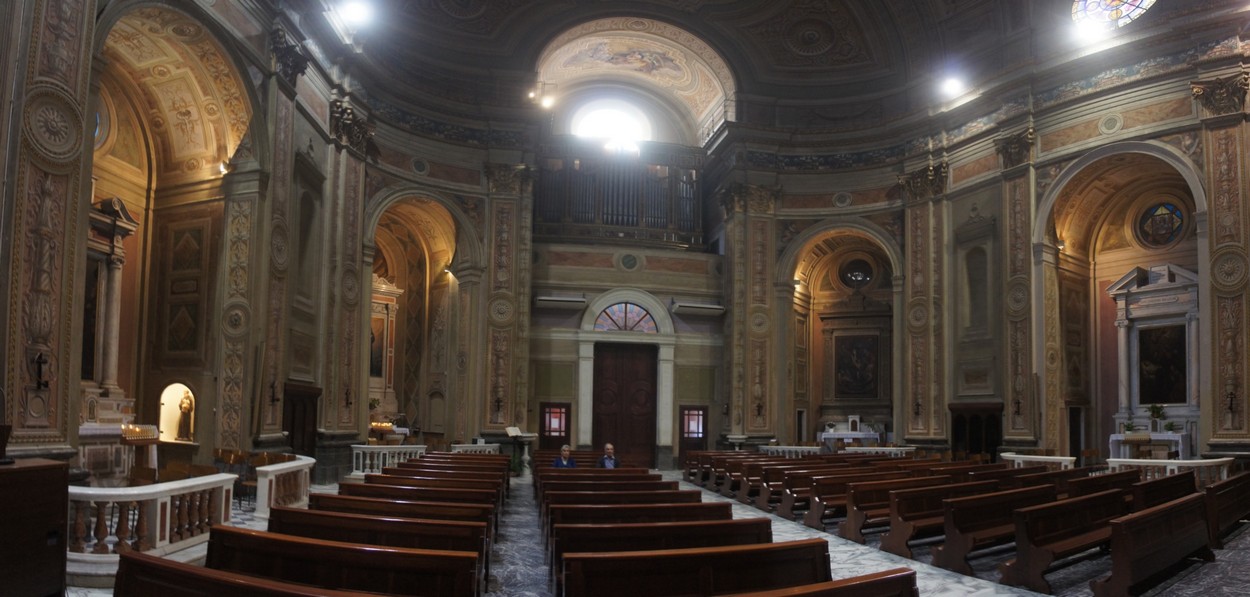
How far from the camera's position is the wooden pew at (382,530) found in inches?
212

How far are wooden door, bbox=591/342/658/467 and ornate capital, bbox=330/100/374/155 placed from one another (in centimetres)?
859

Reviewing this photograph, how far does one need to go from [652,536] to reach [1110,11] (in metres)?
18.4

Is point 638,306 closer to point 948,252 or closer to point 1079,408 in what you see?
point 948,252

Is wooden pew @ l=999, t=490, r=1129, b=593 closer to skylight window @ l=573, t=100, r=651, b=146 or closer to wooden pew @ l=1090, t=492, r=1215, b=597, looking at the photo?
wooden pew @ l=1090, t=492, r=1215, b=597

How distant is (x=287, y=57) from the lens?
15.1m

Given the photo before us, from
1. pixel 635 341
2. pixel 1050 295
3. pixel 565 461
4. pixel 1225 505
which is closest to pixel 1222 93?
pixel 1050 295

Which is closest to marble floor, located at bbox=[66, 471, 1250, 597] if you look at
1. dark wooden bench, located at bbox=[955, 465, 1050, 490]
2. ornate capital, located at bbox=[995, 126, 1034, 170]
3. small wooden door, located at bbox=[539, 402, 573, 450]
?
dark wooden bench, located at bbox=[955, 465, 1050, 490]

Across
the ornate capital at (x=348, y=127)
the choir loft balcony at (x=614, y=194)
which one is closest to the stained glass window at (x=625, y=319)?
the choir loft balcony at (x=614, y=194)

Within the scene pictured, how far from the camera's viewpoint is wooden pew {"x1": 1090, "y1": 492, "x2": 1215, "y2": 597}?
6.18 metres

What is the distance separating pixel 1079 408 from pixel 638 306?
1117 centimetres

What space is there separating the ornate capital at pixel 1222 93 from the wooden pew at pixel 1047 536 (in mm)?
12040

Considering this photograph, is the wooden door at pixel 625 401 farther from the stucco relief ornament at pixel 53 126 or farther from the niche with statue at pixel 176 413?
the stucco relief ornament at pixel 53 126

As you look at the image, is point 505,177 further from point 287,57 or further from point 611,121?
point 287,57

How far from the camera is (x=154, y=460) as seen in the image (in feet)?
42.2
